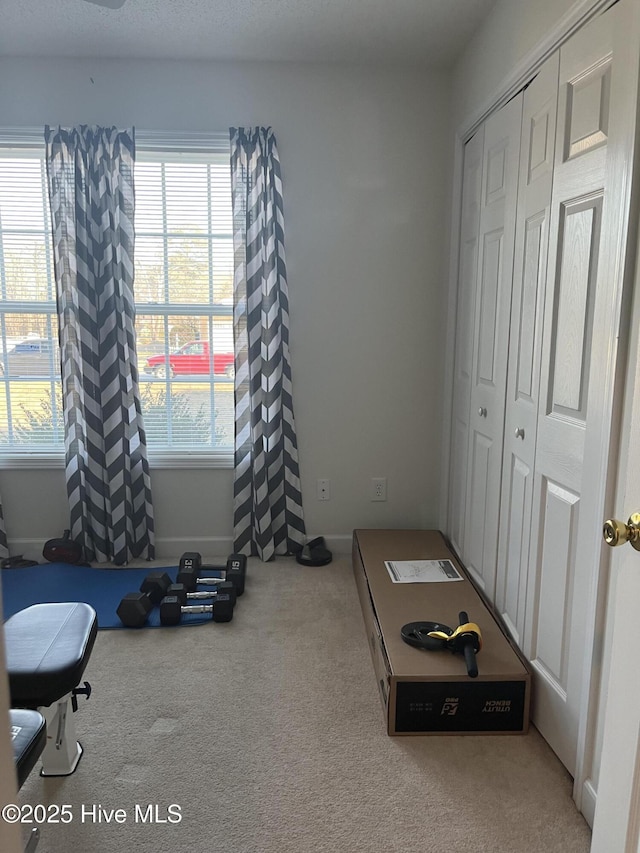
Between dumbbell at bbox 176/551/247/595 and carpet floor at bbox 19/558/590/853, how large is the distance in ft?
1.41

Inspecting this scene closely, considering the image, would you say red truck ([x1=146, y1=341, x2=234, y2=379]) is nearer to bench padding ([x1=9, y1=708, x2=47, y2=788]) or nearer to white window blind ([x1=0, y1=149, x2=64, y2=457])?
white window blind ([x1=0, y1=149, x2=64, y2=457])

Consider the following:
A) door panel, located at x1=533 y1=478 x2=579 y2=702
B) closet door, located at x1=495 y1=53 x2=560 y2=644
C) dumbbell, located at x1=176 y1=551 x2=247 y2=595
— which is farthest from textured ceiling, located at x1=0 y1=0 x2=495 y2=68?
dumbbell, located at x1=176 y1=551 x2=247 y2=595

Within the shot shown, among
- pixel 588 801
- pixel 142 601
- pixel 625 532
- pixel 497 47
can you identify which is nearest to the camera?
pixel 625 532

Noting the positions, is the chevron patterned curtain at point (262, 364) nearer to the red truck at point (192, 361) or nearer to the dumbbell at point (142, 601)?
the red truck at point (192, 361)

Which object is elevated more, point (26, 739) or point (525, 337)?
point (525, 337)

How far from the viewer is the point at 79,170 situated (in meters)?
3.06

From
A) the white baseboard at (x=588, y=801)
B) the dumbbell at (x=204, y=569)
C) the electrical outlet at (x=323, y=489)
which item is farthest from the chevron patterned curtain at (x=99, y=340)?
the white baseboard at (x=588, y=801)

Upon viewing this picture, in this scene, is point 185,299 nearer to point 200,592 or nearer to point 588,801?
point 200,592

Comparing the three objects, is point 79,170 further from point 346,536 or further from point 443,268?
point 346,536

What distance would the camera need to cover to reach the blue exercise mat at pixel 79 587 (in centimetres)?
274

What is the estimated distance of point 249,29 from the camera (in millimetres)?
2750

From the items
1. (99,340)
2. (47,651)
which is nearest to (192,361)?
(99,340)

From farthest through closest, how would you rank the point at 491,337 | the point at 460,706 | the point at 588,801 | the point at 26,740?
the point at 491,337, the point at 460,706, the point at 588,801, the point at 26,740

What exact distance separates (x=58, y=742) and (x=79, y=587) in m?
1.30
